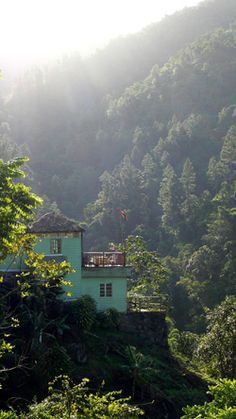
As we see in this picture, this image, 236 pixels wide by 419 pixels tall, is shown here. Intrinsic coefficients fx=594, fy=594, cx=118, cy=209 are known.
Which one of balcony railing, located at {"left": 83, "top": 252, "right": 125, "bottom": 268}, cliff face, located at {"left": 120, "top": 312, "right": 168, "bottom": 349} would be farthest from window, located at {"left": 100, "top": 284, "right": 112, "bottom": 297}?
cliff face, located at {"left": 120, "top": 312, "right": 168, "bottom": 349}

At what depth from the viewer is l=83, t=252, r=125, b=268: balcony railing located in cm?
2850

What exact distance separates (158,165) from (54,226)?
80.7 m

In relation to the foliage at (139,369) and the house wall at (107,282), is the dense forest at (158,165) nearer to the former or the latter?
the foliage at (139,369)

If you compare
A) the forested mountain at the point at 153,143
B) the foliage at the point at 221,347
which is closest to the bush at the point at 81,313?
the foliage at the point at 221,347

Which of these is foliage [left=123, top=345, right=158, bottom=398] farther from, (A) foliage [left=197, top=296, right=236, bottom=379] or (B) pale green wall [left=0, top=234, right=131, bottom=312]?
(A) foliage [left=197, top=296, right=236, bottom=379]

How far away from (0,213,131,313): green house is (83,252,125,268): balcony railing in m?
0.38

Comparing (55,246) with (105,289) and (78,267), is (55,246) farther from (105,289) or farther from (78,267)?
(105,289)

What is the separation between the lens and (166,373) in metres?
25.8

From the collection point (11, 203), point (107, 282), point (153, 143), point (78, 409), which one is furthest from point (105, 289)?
point (153, 143)

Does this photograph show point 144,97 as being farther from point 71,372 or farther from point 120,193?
point 71,372

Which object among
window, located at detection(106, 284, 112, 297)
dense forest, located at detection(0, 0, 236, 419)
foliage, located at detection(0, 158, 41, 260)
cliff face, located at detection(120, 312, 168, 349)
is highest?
dense forest, located at detection(0, 0, 236, 419)

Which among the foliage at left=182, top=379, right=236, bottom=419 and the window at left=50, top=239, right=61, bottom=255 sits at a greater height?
the window at left=50, top=239, right=61, bottom=255

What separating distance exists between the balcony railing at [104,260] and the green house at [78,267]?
382 mm

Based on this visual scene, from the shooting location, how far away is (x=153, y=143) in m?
122
